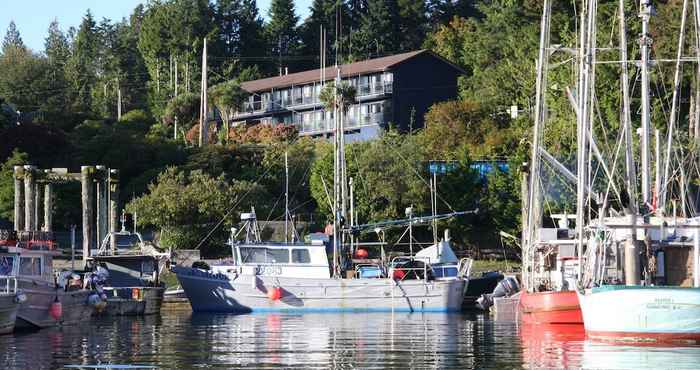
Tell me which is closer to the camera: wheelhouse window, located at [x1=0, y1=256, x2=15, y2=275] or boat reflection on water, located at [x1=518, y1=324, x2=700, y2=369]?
boat reflection on water, located at [x1=518, y1=324, x2=700, y2=369]

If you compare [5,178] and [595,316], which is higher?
[5,178]

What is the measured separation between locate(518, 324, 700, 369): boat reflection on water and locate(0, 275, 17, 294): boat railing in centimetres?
1509

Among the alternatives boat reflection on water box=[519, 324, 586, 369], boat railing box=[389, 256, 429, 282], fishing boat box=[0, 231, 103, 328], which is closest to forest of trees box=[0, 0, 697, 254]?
boat railing box=[389, 256, 429, 282]

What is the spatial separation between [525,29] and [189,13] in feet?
130

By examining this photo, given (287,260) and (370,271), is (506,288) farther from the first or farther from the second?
(287,260)

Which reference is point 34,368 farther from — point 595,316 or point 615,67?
point 615,67

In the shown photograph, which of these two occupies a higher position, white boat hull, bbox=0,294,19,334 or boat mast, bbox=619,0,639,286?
boat mast, bbox=619,0,639,286

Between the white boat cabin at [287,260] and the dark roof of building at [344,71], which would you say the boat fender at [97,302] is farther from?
the dark roof of building at [344,71]

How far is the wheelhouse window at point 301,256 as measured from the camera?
5397cm

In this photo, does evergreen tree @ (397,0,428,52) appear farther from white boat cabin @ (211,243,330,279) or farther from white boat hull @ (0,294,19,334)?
white boat hull @ (0,294,19,334)

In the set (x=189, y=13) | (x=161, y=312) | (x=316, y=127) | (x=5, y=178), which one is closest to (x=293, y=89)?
(x=316, y=127)

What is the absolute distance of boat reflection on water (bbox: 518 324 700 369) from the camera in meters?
28.7

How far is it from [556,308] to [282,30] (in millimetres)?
84803

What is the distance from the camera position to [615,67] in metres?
69.2
